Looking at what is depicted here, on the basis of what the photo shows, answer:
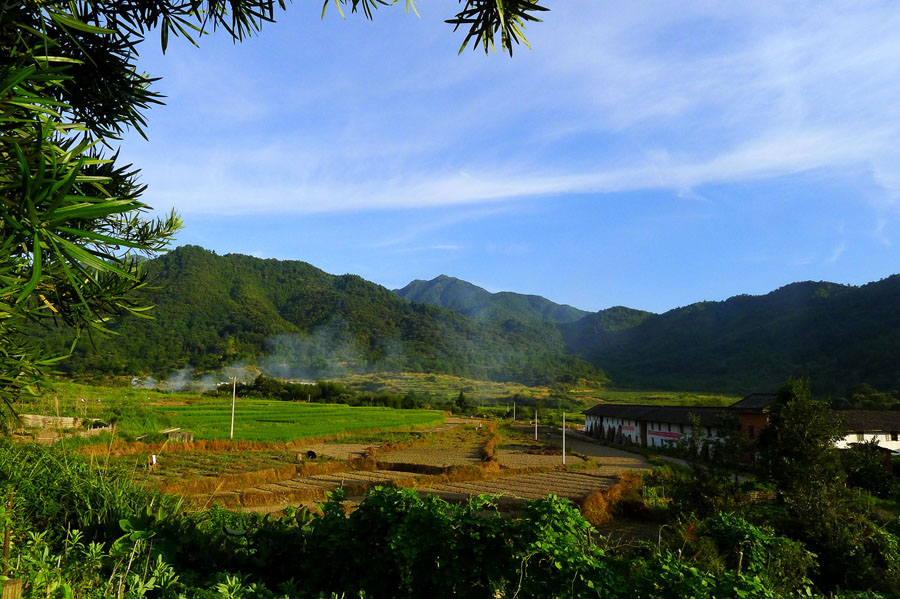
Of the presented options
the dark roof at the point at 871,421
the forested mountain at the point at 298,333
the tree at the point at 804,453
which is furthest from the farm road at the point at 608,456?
the forested mountain at the point at 298,333

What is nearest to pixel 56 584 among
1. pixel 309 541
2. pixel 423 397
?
pixel 309 541

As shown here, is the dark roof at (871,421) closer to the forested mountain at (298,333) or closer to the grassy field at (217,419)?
the grassy field at (217,419)

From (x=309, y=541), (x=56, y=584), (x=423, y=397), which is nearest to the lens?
(x=56, y=584)

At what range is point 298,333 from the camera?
12875cm

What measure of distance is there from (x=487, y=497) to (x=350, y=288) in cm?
16482

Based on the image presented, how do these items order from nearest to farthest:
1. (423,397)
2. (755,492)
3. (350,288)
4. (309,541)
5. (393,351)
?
(309,541) < (755,492) < (423,397) < (393,351) < (350,288)

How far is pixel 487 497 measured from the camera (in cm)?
462

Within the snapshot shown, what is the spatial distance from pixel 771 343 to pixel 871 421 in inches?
3141

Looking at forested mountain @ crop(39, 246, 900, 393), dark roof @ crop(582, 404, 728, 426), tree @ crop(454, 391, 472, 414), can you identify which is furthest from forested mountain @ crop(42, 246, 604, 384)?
dark roof @ crop(582, 404, 728, 426)

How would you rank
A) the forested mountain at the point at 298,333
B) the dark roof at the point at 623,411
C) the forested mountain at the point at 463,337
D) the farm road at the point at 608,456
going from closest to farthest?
the farm road at the point at 608,456 < the dark roof at the point at 623,411 < the forested mountain at the point at 463,337 < the forested mountain at the point at 298,333

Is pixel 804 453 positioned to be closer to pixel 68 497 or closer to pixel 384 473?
pixel 68 497

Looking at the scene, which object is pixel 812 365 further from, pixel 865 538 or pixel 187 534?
pixel 187 534

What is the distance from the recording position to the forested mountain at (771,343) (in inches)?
2783

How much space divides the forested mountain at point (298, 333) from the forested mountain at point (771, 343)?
1848 cm
